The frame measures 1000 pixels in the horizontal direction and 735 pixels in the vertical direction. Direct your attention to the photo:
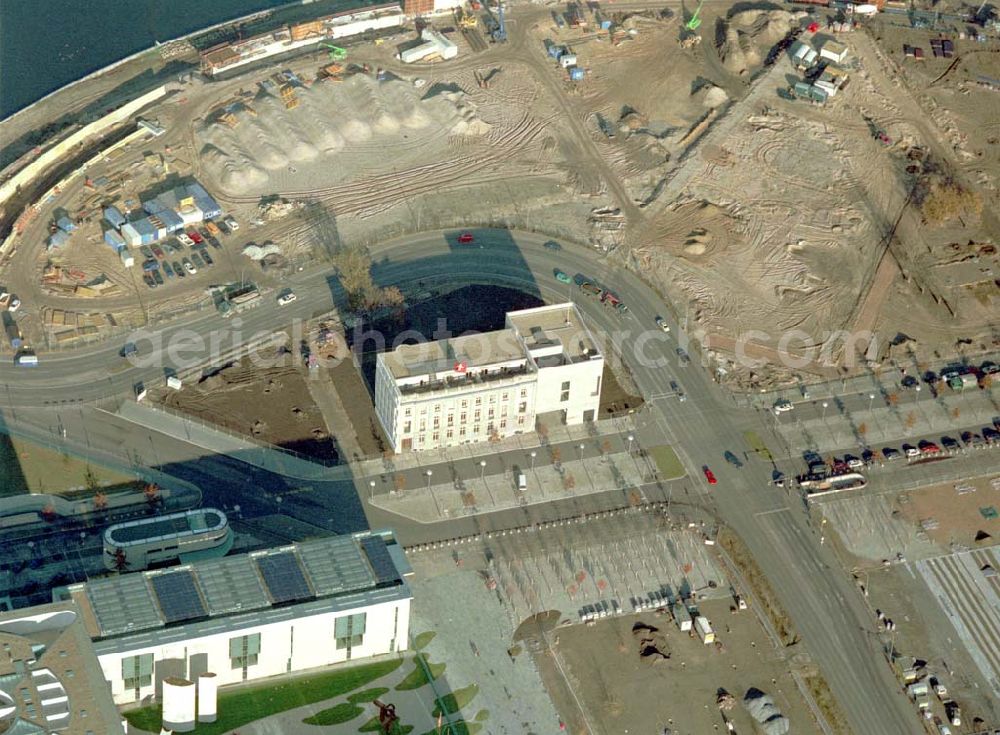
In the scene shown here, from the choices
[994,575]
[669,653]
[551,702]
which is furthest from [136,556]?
[994,575]

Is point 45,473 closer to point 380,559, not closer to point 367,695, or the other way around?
point 380,559

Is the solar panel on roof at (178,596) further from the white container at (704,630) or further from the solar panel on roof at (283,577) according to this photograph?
the white container at (704,630)

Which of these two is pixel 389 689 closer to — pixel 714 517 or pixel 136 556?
pixel 136 556

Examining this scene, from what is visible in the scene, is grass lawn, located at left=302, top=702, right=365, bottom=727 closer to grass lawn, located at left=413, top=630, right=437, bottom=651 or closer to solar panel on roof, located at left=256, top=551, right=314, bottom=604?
grass lawn, located at left=413, top=630, right=437, bottom=651

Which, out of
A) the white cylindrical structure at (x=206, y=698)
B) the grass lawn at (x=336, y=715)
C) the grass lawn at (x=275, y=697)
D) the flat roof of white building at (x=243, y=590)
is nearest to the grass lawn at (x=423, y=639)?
the grass lawn at (x=275, y=697)

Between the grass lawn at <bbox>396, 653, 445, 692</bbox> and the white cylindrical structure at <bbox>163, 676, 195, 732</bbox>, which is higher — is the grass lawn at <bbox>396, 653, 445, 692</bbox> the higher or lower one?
the lower one

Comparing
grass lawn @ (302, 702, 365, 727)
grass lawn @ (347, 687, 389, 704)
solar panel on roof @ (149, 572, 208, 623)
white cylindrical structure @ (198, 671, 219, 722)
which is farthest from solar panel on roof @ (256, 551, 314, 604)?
grass lawn @ (302, 702, 365, 727)
